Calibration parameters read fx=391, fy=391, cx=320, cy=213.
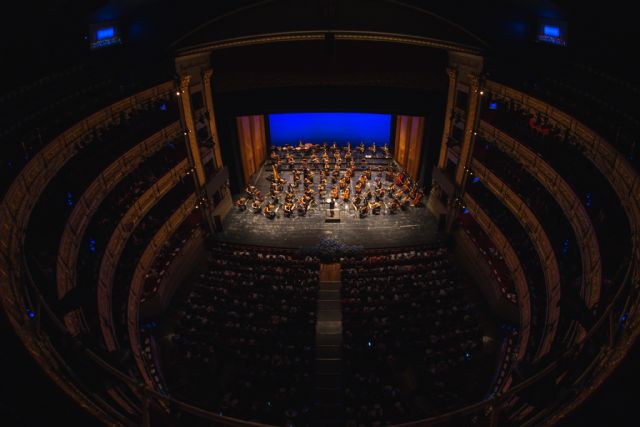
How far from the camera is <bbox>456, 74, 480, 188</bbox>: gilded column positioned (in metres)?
20.8

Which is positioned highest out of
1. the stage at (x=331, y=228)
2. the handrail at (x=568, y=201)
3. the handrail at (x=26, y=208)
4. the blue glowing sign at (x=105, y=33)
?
the blue glowing sign at (x=105, y=33)

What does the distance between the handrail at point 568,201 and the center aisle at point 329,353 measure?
378 inches

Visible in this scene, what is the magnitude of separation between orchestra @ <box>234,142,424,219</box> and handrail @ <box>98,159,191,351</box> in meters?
6.89

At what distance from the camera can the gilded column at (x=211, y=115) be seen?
23.9 metres

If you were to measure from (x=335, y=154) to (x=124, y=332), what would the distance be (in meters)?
22.0

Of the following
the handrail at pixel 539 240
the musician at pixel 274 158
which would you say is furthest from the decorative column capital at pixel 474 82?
the musician at pixel 274 158

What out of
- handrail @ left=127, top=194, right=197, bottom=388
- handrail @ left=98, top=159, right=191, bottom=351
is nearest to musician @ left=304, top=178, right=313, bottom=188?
handrail @ left=127, top=194, right=197, bottom=388

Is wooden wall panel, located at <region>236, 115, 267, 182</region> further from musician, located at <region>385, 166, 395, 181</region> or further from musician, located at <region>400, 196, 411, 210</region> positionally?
musician, located at <region>400, 196, 411, 210</region>

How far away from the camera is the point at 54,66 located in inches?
691

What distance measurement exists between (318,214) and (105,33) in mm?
16181

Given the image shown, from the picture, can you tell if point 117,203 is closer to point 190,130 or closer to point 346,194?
point 190,130

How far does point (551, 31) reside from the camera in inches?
710

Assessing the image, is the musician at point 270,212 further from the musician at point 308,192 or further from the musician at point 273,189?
the musician at point 308,192

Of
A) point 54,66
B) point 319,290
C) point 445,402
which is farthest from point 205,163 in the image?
point 445,402
